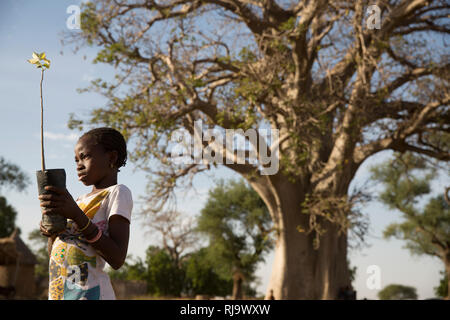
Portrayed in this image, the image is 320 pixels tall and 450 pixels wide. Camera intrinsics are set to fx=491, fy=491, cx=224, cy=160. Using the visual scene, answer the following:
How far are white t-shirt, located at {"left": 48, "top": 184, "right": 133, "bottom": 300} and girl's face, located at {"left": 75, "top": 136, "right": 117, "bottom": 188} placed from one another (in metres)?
0.18

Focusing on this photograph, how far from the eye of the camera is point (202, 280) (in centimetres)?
2706

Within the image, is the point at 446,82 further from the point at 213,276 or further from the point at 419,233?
the point at 213,276

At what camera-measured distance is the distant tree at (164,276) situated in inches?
1085

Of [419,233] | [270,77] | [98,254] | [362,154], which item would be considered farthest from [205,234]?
[98,254]

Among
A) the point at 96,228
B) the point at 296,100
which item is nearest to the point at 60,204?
the point at 96,228

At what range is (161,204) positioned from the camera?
37.0 ft

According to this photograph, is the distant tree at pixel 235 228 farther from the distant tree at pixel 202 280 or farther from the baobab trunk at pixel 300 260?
the baobab trunk at pixel 300 260

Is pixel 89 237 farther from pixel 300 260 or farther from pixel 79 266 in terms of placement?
pixel 300 260

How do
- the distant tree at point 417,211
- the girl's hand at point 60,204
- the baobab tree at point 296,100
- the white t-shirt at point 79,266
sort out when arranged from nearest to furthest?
1. the girl's hand at point 60,204
2. the white t-shirt at point 79,266
3. the baobab tree at point 296,100
4. the distant tree at point 417,211

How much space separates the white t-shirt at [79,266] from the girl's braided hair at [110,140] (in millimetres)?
251

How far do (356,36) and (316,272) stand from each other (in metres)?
5.50

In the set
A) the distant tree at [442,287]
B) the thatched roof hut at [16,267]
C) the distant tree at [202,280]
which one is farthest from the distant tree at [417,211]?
the thatched roof hut at [16,267]
